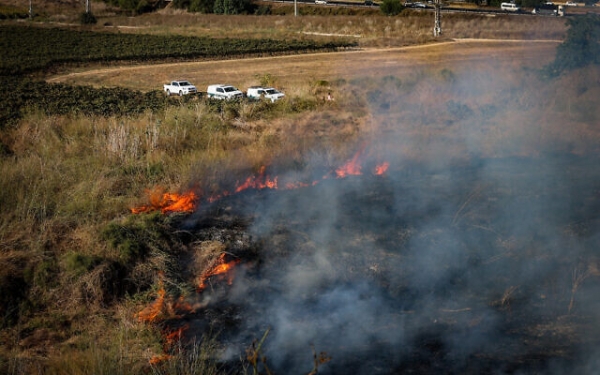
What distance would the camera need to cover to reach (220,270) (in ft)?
36.6

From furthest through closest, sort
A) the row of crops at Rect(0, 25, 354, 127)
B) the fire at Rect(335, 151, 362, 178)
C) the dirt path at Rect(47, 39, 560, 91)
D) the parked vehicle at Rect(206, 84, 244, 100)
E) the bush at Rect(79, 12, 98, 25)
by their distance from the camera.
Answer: the bush at Rect(79, 12, 98, 25) → the dirt path at Rect(47, 39, 560, 91) → the parked vehicle at Rect(206, 84, 244, 100) → the row of crops at Rect(0, 25, 354, 127) → the fire at Rect(335, 151, 362, 178)

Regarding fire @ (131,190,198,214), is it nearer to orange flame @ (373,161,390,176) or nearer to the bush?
orange flame @ (373,161,390,176)

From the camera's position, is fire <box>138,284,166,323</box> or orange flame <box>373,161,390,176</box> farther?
orange flame <box>373,161,390,176</box>

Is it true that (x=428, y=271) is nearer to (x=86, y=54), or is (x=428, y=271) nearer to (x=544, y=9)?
(x=86, y=54)

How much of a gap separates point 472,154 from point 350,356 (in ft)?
32.1

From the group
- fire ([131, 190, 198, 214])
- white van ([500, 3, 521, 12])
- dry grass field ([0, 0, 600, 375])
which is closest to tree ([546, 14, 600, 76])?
dry grass field ([0, 0, 600, 375])

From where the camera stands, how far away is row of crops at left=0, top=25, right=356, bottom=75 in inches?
1809

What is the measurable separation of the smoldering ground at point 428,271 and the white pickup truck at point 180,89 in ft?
64.8

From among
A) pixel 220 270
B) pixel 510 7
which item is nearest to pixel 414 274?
pixel 220 270

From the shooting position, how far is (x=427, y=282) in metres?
10.4

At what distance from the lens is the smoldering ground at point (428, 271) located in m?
8.68

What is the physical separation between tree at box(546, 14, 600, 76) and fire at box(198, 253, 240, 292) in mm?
16273

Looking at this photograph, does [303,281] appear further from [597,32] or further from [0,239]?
[597,32]

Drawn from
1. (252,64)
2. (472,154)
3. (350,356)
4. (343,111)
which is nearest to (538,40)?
(252,64)
